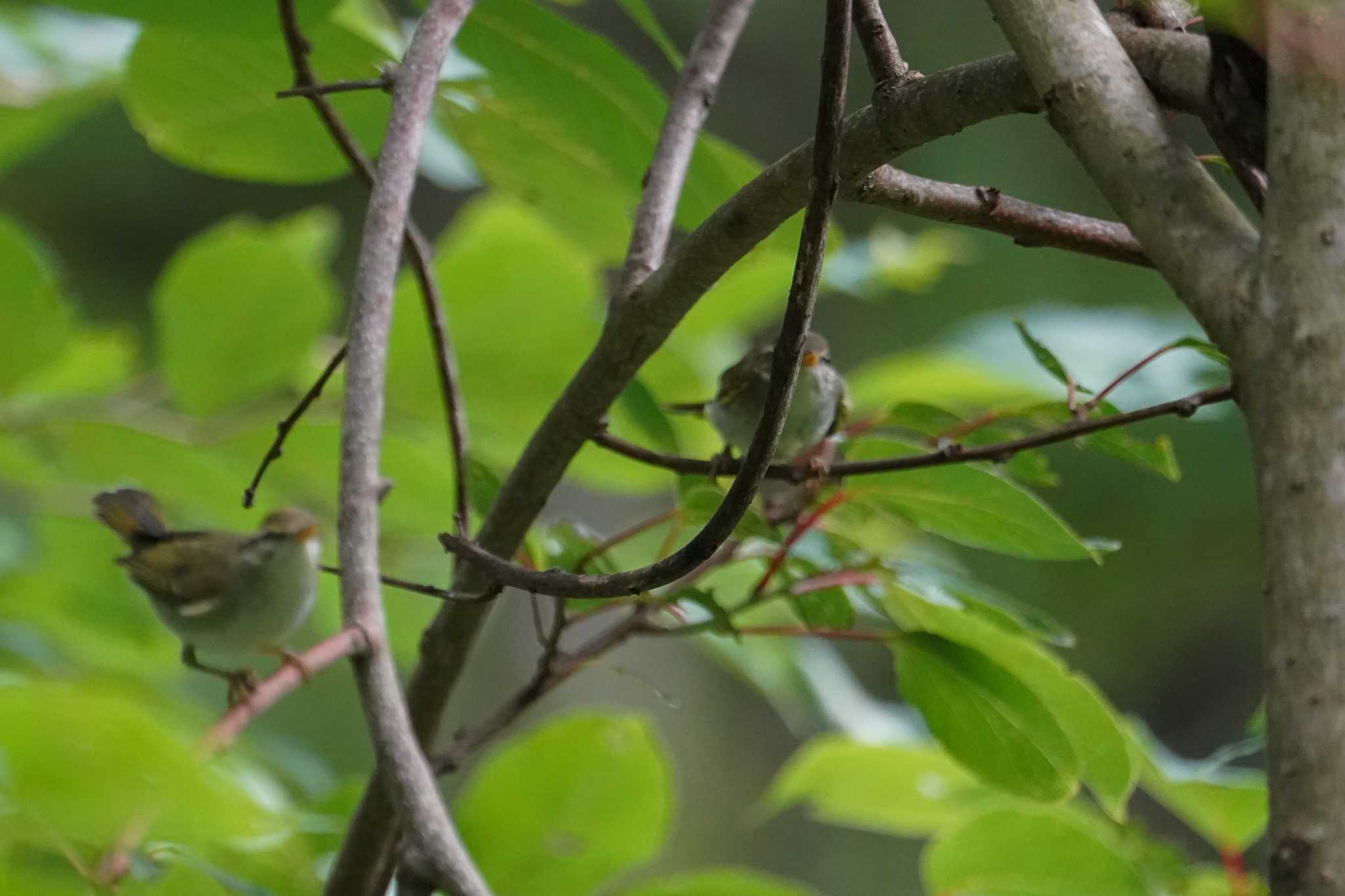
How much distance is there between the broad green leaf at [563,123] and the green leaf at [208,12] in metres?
0.11

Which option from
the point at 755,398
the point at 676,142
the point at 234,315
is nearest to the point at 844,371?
the point at 755,398

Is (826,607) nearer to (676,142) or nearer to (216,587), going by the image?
(676,142)

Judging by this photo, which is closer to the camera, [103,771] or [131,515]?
[103,771]

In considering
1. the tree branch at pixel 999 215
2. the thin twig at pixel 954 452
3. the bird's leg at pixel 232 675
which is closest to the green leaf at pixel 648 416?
the thin twig at pixel 954 452

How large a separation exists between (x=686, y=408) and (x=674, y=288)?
0.49 m

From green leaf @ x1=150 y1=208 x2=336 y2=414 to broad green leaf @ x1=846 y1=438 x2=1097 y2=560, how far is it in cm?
63

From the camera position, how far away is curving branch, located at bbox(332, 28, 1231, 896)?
47 cm

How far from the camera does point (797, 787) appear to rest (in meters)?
1.09

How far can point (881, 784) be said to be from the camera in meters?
1.09

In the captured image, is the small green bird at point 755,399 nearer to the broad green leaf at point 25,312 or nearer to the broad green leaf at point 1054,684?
the broad green leaf at point 1054,684

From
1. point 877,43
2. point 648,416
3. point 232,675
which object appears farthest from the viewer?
point 232,675

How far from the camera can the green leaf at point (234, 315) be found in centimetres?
123

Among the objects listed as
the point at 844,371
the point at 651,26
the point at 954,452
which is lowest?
the point at 844,371

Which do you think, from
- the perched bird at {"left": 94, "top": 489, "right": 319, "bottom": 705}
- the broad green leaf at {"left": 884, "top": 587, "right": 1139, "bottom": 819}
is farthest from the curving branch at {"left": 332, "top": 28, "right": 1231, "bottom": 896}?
the perched bird at {"left": 94, "top": 489, "right": 319, "bottom": 705}
